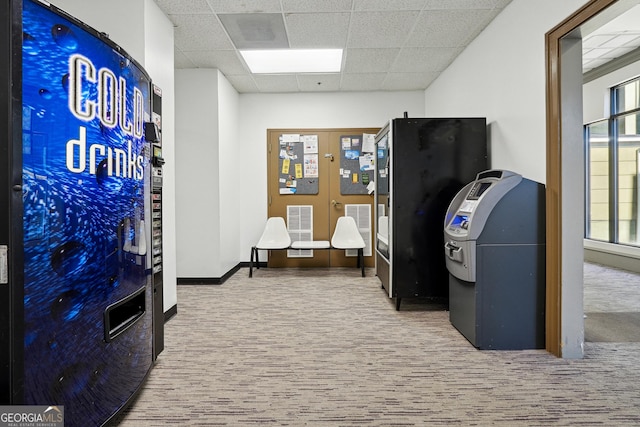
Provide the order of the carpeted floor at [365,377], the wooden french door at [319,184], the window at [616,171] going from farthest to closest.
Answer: the wooden french door at [319,184]
the window at [616,171]
the carpeted floor at [365,377]

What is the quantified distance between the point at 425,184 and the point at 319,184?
2.53 metres

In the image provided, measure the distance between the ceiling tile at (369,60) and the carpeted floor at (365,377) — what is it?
9.53 ft

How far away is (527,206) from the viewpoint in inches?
97.7

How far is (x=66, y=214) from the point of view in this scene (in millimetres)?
1281

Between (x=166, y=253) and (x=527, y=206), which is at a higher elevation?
(x=527, y=206)

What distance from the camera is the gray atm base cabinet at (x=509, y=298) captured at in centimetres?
246

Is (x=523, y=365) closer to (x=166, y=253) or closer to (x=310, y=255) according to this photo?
(x=166, y=253)

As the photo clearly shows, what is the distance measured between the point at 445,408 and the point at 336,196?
4.03m

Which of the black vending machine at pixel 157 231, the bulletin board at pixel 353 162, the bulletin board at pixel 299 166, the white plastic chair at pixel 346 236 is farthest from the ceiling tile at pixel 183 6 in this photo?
the white plastic chair at pixel 346 236

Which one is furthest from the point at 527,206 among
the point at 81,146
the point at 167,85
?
the point at 167,85

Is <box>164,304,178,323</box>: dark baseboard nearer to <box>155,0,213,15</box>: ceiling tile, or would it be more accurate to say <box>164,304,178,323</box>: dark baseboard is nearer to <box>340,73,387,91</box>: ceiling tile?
<box>155,0,213,15</box>: ceiling tile

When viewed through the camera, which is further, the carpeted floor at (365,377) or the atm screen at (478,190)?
the atm screen at (478,190)

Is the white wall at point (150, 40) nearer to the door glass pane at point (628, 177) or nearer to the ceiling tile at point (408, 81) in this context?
the ceiling tile at point (408, 81)

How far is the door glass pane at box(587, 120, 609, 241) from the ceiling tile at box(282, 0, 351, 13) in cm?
507
